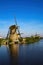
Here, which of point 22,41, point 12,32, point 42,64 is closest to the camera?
point 42,64

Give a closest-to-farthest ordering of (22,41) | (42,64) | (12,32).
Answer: (42,64) < (12,32) < (22,41)

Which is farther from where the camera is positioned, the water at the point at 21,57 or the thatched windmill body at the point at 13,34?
the thatched windmill body at the point at 13,34

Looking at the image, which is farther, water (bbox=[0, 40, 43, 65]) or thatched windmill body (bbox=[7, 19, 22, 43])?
thatched windmill body (bbox=[7, 19, 22, 43])

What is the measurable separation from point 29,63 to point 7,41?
4035 cm

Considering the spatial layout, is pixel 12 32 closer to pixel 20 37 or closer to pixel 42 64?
pixel 20 37

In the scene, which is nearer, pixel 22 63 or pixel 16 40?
pixel 22 63

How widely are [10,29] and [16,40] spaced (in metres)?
4.55

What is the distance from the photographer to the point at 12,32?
58531mm

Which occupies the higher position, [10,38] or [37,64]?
[10,38]

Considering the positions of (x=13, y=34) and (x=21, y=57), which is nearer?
(x=21, y=57)

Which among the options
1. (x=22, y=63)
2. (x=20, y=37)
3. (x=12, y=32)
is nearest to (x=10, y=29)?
(x=12, y=32)

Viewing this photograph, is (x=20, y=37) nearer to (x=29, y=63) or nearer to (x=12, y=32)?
(x=12, y=32)

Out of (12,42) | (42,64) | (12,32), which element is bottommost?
(42,64)

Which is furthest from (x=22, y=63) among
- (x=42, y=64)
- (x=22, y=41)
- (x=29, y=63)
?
(x=22, y=41)
